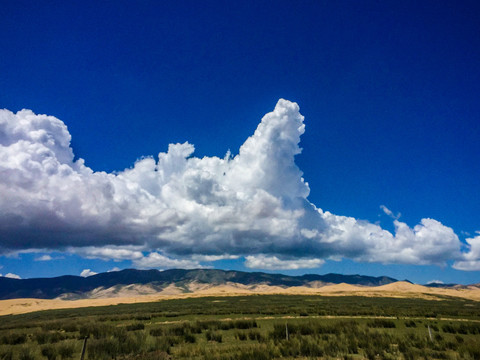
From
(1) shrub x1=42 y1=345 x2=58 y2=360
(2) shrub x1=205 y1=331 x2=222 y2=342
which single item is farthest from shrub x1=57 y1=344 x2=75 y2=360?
(2) shrub x1=205 y1=331 x2=222 y2=342

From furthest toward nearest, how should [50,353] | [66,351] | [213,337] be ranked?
[213,337] → [66,351] → [50,353]

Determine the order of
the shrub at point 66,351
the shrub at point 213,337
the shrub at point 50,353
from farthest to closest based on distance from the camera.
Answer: the shrub at point 213,337 → the shrub at point 66,351 → the shrub at point 50,353

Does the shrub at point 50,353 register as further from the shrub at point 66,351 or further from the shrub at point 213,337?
the shrub at point 213,337

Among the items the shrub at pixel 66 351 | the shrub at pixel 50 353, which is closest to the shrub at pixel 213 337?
the shrub at pixel 66 351

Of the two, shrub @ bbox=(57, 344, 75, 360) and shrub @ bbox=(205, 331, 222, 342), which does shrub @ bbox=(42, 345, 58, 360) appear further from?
shrub @ bbox=(205, 331, 222, 342)

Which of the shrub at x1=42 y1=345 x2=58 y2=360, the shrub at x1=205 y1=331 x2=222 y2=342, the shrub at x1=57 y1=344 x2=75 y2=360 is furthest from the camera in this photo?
the shrub at x1=205 y1=331 x2=222 y2=342

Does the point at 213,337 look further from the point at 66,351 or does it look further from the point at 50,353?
Result: the point at 50,353

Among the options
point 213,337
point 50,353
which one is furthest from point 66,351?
point 213,337

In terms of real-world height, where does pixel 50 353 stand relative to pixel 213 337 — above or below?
above

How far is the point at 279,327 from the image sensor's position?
66.9 feet

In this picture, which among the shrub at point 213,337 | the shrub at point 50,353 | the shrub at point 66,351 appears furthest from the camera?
the shrub at point 213,337

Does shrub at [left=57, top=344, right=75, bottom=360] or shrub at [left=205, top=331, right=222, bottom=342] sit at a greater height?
shrub at [left=57, top=344, right=75, bottom=360]

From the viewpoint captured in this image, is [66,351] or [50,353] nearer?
[50,353]

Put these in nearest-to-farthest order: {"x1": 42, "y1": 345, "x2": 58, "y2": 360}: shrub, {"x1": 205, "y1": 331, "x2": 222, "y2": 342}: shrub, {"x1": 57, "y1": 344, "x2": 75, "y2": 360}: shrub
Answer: {"x1": 42, "y1": 345, "x2": 58, "y2": 360}: shrub → {"x1": 57, "y1": 344, "x2": 75, "y2": 360}: shrub → {"x1": 205, "y1": 331, "x2": 222, "y2": 342}: shrub
